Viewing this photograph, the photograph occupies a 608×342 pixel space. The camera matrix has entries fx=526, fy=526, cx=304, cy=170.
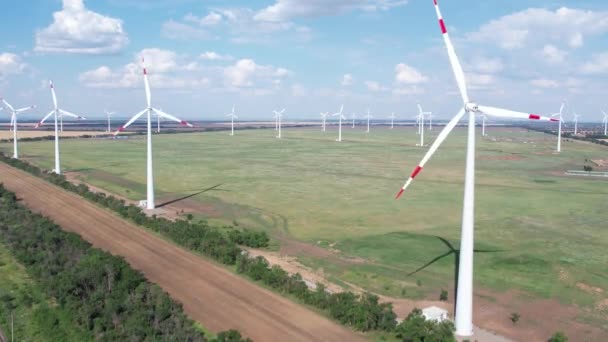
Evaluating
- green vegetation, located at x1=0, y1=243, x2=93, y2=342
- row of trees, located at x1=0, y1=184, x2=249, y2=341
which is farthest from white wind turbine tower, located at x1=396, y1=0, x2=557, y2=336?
green vegetation, located at x1=0, y1=243, x2=93, y2=342

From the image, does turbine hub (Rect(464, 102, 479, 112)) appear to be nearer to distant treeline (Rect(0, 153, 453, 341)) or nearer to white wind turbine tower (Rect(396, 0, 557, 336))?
white wind turbine tower (Rect(396, 0, 557, 336))

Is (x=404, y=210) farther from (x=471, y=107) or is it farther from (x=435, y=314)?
(x=471, y=107)

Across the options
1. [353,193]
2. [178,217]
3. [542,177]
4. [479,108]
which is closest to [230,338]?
[479,108]

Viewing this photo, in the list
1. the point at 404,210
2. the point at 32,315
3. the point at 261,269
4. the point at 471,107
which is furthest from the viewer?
the point at 404,210

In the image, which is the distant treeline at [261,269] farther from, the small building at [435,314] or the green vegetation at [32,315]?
the green vegetation at [32,315]

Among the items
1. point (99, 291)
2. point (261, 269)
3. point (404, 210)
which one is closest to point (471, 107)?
point (261, 269)

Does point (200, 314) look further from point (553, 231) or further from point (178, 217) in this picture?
point (553, 231)

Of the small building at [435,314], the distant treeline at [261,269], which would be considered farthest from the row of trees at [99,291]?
the small building at [435,314]
